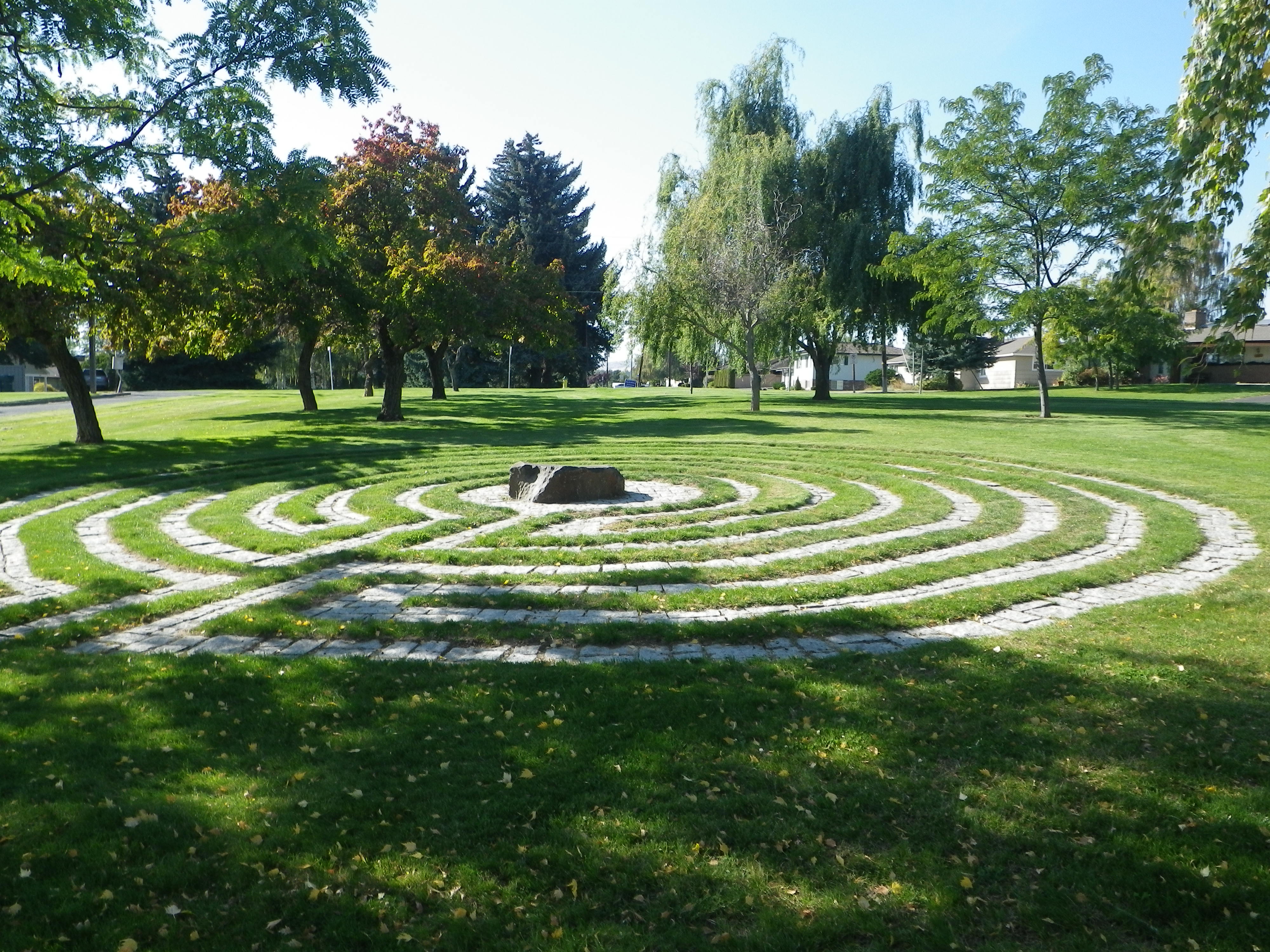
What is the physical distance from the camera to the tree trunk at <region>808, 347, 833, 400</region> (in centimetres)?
3728

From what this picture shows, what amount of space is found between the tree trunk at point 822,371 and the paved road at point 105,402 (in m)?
27.1

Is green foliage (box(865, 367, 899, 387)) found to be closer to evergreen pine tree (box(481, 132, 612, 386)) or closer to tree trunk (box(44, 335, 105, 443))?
evergreen pine tree (box(481, 132, 612, 386))

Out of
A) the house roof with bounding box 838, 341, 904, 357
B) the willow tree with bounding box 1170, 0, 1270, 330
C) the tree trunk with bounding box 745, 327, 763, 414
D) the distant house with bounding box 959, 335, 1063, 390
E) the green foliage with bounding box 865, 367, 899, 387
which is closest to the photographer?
the willow tree with bounding box 1170, 0, 1270, 330

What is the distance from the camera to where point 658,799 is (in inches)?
168

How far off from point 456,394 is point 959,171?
1104 inches

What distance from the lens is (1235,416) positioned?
28219mm

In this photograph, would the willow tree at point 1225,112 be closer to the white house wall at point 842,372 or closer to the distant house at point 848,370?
the distant house at point 848,370

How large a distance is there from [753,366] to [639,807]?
91.0 ft

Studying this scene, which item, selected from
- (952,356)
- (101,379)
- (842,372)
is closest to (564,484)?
(952,356)

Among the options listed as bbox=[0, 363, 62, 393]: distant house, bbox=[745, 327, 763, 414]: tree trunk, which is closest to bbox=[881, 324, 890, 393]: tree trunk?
bbox=[745, 327, 763, 414]: tree trunk

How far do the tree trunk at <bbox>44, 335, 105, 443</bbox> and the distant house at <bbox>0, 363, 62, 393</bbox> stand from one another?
6069 cm

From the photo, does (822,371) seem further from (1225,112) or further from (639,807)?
(639,807)

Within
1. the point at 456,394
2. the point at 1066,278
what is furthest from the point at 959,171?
the point at 456,394

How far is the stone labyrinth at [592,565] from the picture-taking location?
6.88 meters
